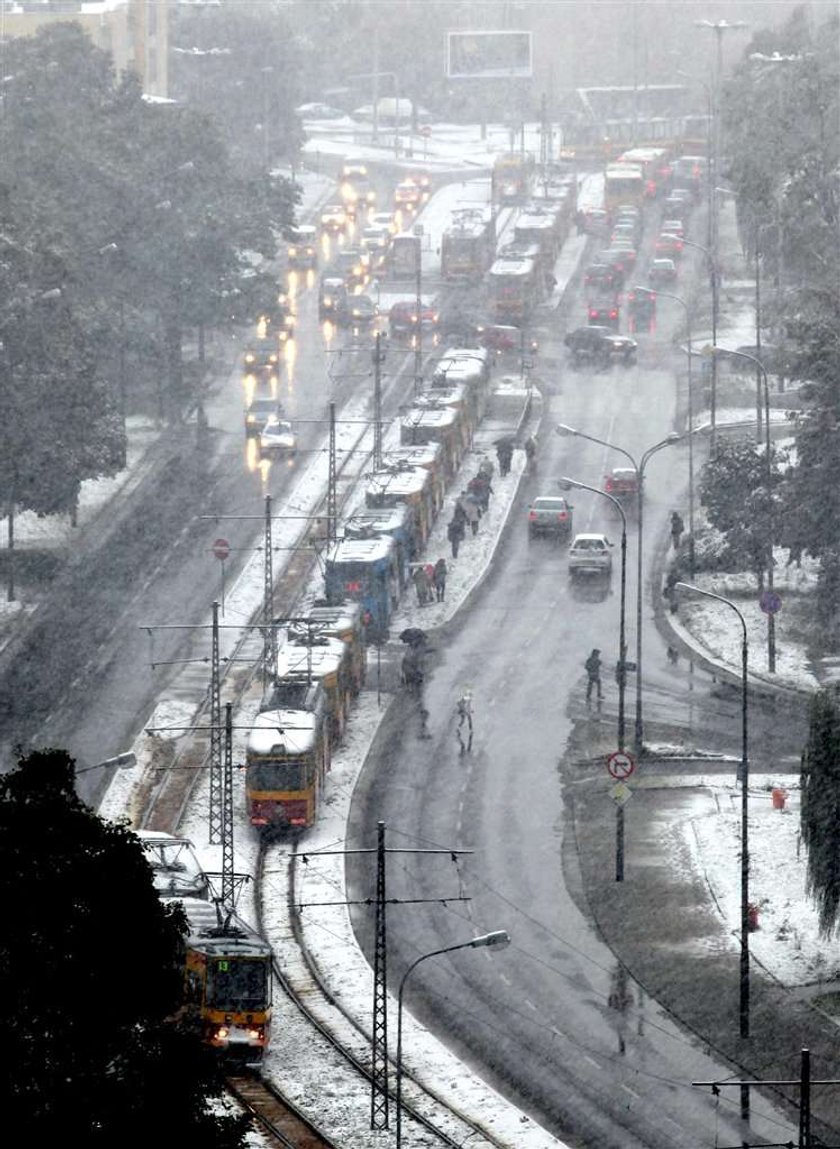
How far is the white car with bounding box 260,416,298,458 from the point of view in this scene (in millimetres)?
101750

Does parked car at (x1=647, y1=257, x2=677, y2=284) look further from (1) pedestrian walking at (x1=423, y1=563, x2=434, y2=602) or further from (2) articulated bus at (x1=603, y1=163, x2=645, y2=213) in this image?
(1) pedestrian walking at (x1=423, y1=563, x2=434, y2=602)

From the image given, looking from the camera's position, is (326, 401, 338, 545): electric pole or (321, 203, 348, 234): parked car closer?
(326, 401, 338, 545): electric pole

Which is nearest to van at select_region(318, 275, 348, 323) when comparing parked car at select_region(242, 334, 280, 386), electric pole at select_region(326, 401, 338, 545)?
parked car at select_region(242, 334, 280, 386)

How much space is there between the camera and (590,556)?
8962 cm

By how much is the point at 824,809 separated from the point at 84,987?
23.9 m

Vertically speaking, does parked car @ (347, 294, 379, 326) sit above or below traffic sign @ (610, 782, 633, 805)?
above

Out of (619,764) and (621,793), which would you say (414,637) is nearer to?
(619,764)

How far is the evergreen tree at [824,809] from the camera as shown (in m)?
57.4

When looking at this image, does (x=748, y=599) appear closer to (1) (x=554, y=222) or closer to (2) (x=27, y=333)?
(2) (x=27, y=333)

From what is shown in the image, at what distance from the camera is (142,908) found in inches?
1508

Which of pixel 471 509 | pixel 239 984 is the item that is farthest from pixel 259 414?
pixel 239 984

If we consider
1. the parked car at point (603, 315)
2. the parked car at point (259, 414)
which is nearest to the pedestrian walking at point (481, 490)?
the parked car at point (259, 414)

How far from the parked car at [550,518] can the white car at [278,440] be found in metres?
11.7

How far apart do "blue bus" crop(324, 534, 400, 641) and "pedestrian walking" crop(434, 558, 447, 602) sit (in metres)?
3.66
